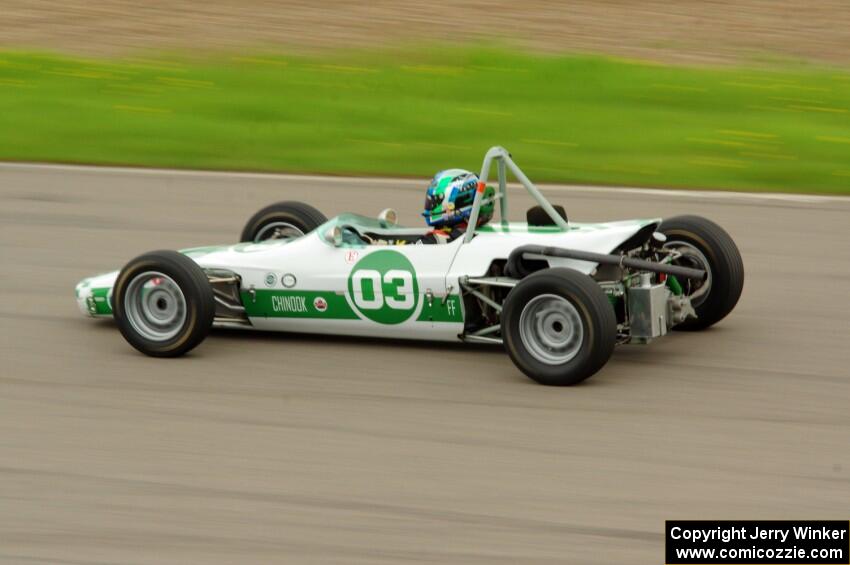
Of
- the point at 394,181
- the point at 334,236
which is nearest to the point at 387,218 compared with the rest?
the point at 334,236

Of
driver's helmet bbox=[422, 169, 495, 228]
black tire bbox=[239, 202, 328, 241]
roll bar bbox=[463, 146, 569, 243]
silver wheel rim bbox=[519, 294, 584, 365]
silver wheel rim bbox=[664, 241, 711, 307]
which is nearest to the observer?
silver wheel rim bbox=[519, 294, 584, 365]

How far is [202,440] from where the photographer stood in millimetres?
7047

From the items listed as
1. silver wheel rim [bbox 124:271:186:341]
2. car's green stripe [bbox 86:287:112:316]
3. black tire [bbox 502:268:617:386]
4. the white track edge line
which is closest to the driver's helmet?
black tire [bbox 502:268:617:386]

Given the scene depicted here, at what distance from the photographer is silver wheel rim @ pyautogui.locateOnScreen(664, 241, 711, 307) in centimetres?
881

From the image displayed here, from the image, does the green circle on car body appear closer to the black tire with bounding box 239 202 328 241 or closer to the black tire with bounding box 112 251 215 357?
the black tire with bounding box 112 251 215 357

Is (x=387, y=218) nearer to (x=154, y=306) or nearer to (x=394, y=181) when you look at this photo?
(x=154, y=306)

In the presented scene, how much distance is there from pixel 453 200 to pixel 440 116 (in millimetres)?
7454

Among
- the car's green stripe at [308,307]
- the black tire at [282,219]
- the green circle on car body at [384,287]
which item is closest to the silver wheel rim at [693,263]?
the car's green stripe at [308,307]

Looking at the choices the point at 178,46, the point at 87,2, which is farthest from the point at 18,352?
the point at 87,2

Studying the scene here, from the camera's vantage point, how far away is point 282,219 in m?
9.74

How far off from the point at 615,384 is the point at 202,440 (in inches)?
85.1

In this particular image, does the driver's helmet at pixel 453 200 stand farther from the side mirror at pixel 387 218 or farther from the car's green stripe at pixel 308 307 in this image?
the car's green stripe at pixel 308 307

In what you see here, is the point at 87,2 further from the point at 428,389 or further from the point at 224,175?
the point at 428,389

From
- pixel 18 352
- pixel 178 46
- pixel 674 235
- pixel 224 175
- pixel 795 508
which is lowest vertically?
pixel 795 508
